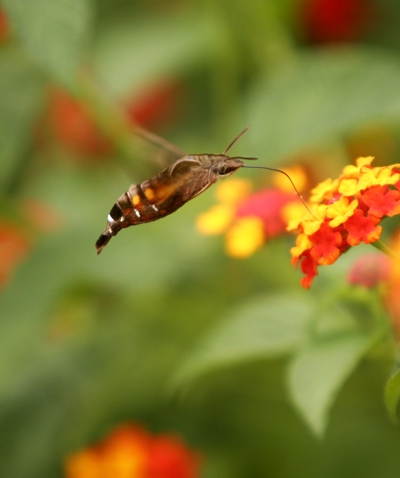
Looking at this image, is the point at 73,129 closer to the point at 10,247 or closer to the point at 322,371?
the point at 10,247

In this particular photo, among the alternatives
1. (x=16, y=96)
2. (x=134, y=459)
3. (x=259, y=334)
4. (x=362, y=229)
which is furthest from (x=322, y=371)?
(x=16, y=96)

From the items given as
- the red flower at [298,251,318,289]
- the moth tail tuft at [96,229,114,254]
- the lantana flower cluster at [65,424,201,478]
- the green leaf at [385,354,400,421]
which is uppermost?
the moth tail tuft at [96,229,114,254]

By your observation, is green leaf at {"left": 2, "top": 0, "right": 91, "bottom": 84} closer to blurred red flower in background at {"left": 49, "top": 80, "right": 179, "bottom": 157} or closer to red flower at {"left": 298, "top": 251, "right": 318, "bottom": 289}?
red flower at {"left": 298, "top": 251, "right": 318, "bottom": 289}

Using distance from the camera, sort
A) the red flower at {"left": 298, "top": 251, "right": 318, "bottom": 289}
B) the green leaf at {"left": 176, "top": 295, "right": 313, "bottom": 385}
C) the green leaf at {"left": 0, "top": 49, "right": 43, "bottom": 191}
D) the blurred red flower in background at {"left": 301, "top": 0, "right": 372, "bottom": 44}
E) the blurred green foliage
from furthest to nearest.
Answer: the blurred red flower in background at {"left": 301, "top": 0, "right": 372, "bottom": 44}
the green leaf at {"left": 0, "top": 49, "right": 43, "bottom": 191}
the blurred green foliage
the green leaf at {"left": 176, "top": 295, "right": 313, "bottom": 385}
the red flower at {"left": 298, "top": 251, "right": 318, "bottom": 289}

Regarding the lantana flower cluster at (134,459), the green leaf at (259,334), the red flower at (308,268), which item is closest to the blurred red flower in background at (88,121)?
the lantana flower cluster at (134,459)

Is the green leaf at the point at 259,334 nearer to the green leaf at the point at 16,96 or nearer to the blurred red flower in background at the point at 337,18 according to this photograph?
the green leaf at the point at 16,96

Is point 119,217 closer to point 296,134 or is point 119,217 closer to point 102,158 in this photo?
point 296,134

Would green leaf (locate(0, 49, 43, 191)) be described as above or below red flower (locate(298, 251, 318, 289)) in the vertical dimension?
above

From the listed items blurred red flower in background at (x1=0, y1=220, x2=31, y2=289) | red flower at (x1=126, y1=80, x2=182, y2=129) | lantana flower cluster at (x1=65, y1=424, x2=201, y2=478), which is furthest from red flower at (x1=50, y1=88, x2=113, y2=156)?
lantana flower cluster at (x1=65, y1=424, x2=201, y2=478)
